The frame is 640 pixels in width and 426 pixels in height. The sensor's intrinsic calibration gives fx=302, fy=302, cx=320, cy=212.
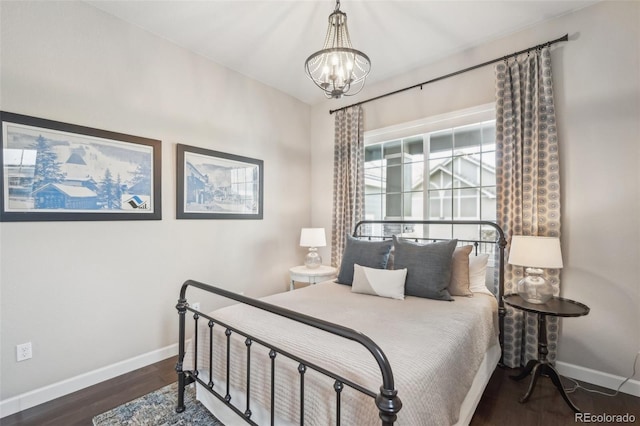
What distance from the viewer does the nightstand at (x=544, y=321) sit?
199 cm

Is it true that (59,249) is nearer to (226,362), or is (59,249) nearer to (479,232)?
(226,362)

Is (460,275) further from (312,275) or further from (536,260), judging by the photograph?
(312,275)

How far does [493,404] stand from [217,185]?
292cm

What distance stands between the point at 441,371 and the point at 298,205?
294 cm

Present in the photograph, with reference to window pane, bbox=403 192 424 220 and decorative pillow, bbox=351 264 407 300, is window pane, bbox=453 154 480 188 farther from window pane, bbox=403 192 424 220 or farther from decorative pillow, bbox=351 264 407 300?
decorative pillow, bbox=351 264 407 300

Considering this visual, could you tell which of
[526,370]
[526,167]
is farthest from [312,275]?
[526,167]

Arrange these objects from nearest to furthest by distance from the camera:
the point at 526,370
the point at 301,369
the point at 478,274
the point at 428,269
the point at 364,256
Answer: the point at 301,369
the point at 526,370
the point at 428,269
the point at 478,274
the point at 364,256

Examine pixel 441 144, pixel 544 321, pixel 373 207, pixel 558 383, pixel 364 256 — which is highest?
pixel 441 144

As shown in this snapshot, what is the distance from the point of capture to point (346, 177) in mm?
3695

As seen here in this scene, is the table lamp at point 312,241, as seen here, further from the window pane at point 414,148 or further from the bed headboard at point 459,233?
the window pane at point 414,148

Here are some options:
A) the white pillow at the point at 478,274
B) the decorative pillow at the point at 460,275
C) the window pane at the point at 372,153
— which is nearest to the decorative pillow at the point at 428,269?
the decorative pillow at the point at 460,275

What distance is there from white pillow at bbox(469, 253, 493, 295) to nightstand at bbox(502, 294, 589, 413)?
0.67 feet

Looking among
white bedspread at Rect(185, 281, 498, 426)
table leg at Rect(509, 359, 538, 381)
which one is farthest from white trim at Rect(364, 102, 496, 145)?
table leg at Rect(509, 359, 538, 381)

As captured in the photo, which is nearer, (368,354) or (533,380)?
(368,354)
